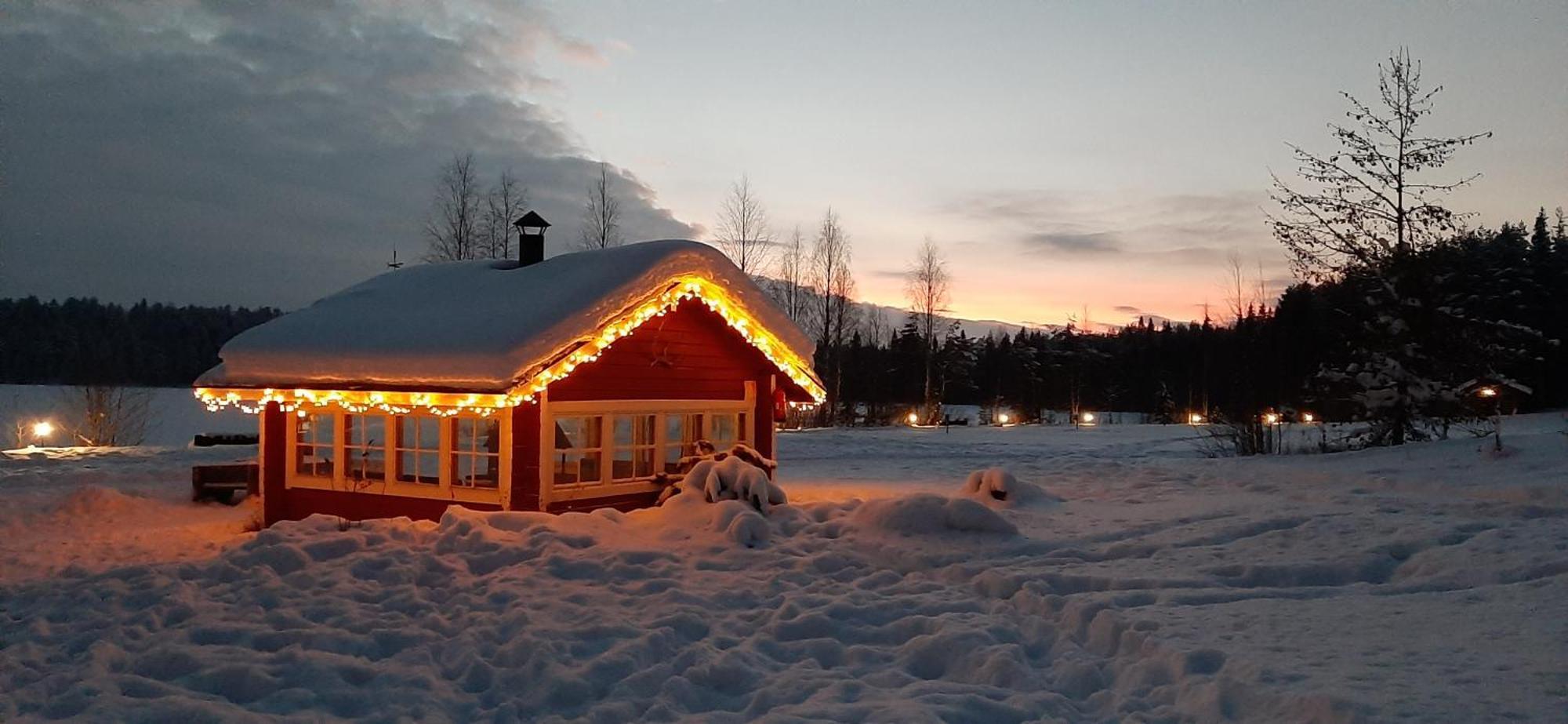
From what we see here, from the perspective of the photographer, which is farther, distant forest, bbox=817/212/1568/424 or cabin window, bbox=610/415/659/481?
distant forest, bbox=817/212/1568/424

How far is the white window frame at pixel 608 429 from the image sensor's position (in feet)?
38.8

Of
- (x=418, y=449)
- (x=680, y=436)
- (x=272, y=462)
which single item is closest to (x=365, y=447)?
(x=418, y=449)

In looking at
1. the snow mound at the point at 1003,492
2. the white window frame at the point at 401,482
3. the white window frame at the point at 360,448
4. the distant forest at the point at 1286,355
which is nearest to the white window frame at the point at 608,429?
the white window frame at the point at 401,482

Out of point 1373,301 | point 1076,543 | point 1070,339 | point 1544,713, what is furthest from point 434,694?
point 1070,339

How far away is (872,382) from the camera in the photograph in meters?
50.9

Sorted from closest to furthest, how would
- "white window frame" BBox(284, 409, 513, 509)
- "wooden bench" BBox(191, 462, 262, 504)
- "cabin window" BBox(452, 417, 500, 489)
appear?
"white window frame" BBox(284, 409, 513, 509), "cabin window" BBox(452, 417, 500, 489), "wooden bench" BBox(191, 462, 262, 504)

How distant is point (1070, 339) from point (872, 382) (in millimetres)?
22591

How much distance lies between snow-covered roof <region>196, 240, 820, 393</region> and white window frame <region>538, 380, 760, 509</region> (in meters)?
0.90

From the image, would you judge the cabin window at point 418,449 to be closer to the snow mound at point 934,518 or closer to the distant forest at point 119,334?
the snow mound at point 934,518

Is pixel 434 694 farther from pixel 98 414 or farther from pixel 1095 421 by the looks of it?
pixel 1095 421

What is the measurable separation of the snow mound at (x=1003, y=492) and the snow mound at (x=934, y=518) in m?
2.86

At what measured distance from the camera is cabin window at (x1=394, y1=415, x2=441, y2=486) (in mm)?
12539

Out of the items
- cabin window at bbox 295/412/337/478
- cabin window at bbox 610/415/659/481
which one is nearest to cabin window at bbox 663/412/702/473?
cabin window at bbox 610/415/659/481

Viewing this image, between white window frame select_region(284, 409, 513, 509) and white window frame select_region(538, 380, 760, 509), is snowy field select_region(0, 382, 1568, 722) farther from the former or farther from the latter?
white window frame select_region(538, 380, 760, 509)
